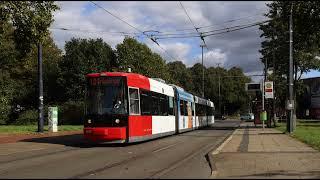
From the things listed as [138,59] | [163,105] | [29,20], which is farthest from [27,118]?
[29,20]

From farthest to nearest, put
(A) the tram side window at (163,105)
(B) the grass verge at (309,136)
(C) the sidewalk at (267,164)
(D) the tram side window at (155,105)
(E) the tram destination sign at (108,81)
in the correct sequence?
(A) the tram side window at (163,105)
(D) the tram side window at (155,105)
(B) the grass verge at (309,136)
(E) the tram destination sign at (108,81)
(C) the sidewalk at (267,164)

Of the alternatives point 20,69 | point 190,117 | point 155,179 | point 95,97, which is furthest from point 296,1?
point 20,69

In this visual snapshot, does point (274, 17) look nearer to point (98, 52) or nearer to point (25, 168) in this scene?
point (98, 52)

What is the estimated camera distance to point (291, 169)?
1478 cm

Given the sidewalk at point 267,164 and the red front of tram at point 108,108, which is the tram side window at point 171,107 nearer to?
the red front of tram at point 108,108

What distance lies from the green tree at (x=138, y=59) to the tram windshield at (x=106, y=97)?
46321 mm

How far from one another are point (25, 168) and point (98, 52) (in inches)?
2325

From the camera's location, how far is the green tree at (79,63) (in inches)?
2800

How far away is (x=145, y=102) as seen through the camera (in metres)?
26.5

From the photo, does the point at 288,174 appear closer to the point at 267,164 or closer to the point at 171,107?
the point at 267,164

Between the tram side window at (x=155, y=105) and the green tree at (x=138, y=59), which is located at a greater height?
the green tree at (x=138, y=59)

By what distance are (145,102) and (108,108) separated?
3.08 meters

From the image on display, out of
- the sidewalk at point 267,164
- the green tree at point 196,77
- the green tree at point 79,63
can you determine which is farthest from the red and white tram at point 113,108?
the green tree at point 196,77

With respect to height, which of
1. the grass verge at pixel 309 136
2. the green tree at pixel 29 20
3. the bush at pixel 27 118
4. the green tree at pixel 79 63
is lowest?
the grass verge at pixel 309 136
